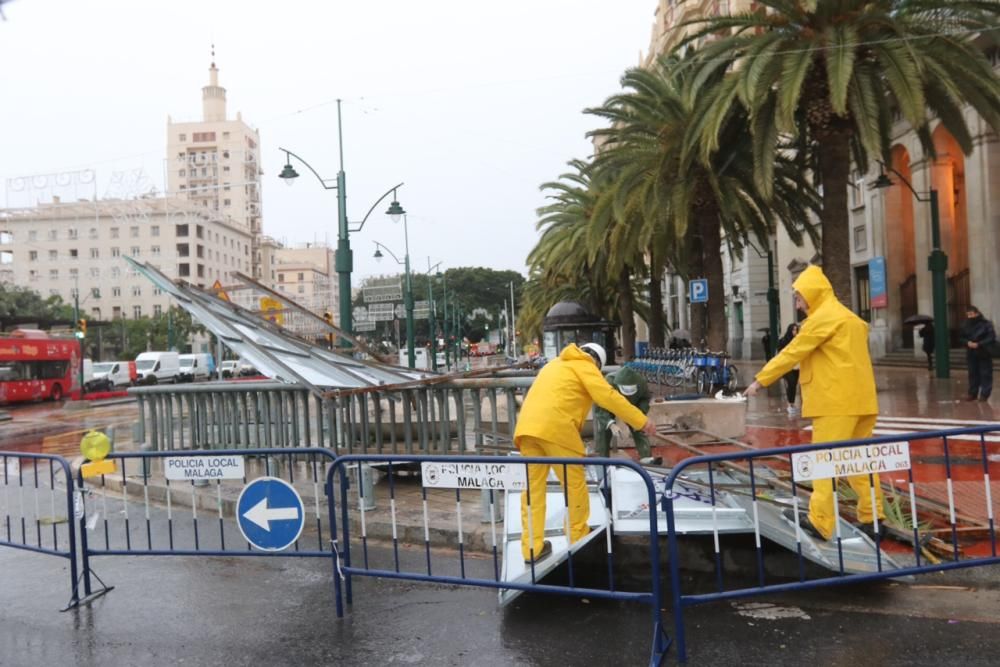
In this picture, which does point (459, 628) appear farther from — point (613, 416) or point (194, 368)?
point (194, 368)

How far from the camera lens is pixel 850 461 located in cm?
446

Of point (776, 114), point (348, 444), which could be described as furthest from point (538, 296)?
point (348, 444)

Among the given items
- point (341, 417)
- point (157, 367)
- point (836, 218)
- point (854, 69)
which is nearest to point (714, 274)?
point (836, 218)

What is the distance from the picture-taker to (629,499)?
5746mm

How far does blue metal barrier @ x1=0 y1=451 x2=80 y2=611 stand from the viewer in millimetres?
5242

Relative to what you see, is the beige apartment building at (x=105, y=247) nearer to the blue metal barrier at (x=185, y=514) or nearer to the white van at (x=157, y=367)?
the white van at (x=157, y=367)

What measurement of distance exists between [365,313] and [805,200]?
26472 mm

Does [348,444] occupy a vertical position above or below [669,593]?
above

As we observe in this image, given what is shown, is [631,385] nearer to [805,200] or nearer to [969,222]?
[805,200]

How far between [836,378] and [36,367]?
113 feet

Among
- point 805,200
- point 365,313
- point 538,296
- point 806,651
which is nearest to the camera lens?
point 806,651

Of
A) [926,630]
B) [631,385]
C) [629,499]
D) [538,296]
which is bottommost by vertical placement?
[926,630]

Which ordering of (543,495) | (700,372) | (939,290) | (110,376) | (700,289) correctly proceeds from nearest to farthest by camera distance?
(543,495)
(700,372)
(939,290)
(700,289)
(110,376)

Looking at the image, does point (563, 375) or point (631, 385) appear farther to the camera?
point (631, 385)
